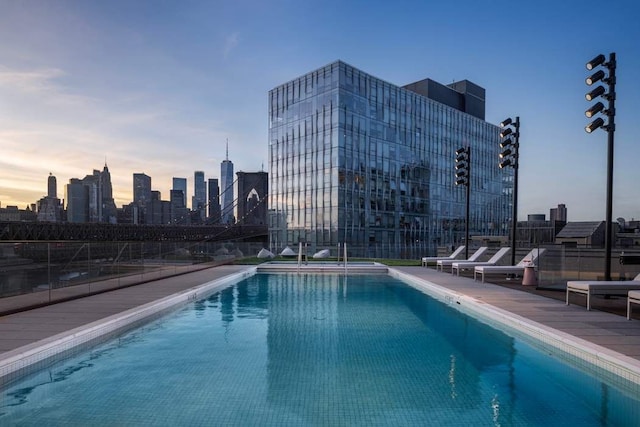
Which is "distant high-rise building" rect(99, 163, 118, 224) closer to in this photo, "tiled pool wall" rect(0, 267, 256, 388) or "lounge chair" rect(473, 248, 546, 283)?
"tiled pool wall" rect(0, 267, 256, 388)

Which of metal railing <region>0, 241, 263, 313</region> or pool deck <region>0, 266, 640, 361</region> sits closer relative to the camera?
pool deck <region>0, 266, 640, 361</region>

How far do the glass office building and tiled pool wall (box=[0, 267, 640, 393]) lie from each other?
103 feet

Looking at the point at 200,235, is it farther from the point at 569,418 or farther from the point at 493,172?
the point at 569,418

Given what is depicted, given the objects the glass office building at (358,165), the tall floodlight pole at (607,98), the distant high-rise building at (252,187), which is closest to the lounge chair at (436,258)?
the tall floodlight pole at (607,98)

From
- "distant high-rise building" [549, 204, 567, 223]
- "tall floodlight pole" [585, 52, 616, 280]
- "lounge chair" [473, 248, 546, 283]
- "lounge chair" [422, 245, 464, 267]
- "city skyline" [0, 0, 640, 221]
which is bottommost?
"lounge chair" [422, 245, 464, 267]

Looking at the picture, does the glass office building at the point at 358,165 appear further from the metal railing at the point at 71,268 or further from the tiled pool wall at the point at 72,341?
the tiled pool wall at the point at 72,341

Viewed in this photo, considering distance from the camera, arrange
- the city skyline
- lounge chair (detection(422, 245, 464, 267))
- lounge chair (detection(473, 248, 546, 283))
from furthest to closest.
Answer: lounge chair (detection(422, 245, 464, 267)), the city skyline, lounge chair (detection(473, 248, 546, 283))

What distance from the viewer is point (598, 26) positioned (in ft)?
65.8

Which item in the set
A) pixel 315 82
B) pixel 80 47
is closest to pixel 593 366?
pixel 80 47

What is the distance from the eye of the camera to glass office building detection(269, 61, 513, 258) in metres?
51.1

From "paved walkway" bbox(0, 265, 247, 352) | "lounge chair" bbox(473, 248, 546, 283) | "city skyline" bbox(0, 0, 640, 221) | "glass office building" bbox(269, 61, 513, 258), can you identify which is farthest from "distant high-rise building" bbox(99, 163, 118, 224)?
"lounge chair" bbox(473, 248, 546, 283)

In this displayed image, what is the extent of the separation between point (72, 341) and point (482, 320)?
29.2 ft

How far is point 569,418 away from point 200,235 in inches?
3611

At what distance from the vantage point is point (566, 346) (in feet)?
23.0
